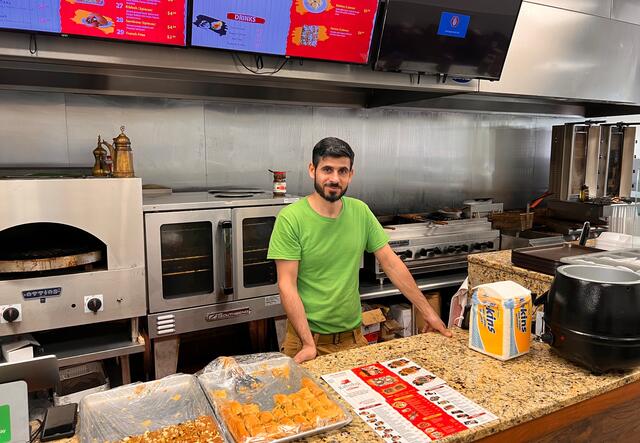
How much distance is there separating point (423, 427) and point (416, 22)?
246 cm

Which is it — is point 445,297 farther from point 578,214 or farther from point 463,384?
point 463,384

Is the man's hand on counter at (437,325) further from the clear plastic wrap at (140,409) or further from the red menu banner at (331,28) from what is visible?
the red menu banner at (331,28)

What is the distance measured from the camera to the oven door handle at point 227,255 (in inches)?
108

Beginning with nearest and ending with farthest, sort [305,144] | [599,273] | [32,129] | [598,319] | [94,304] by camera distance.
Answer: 1. [598,319]
2. [599,273]
3. [94,304]
4. [32,129]
5. [305,144]

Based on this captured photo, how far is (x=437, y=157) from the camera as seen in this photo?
4.40 meters

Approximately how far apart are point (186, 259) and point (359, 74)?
1.53m

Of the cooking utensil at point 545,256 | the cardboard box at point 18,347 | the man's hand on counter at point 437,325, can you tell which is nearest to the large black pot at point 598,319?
the man's hand on counter at point 437,325

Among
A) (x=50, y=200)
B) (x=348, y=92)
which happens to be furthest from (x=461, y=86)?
(x=50, y=200)

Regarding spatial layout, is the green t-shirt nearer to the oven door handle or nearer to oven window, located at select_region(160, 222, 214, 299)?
the oven door handle

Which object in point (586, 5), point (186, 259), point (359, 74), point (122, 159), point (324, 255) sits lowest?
point (186, 259)

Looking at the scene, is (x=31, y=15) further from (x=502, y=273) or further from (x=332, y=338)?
(x=502, y=273)

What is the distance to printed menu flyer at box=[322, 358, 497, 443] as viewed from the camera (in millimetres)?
1246

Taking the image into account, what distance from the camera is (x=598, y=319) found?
58.1 inches

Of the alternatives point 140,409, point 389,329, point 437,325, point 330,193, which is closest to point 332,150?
point 330,193
